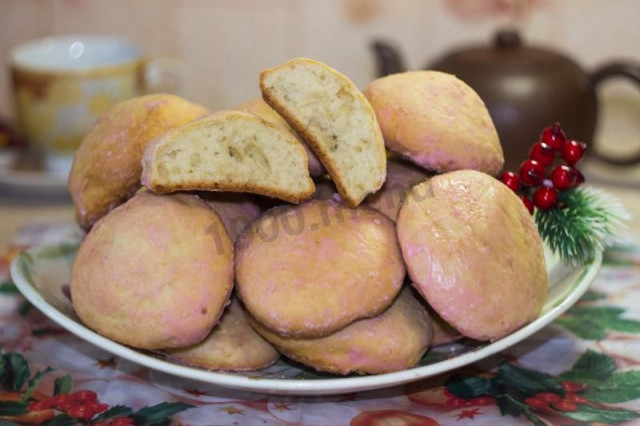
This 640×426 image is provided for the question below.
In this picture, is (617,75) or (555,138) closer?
(555,138)

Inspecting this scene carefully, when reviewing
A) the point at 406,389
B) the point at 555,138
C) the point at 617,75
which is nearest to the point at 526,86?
the point at 617,75

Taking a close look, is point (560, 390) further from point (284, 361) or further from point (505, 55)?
point (505, 55)

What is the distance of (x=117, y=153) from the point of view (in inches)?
28.2

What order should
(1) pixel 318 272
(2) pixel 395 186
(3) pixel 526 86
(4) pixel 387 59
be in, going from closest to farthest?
1. (1) pixel 318 272
2. (2) pixel 395 186
3. (3) pixel 526 86
4. (4) pixel 387 59

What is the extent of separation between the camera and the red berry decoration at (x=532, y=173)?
81cm

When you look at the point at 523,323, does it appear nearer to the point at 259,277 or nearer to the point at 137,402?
the point at 259,277

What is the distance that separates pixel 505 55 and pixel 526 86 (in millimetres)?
78

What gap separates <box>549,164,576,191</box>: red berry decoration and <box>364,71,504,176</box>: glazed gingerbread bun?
0.09m

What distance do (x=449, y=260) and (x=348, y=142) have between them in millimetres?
135

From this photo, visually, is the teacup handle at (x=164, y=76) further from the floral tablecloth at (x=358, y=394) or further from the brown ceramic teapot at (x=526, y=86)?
the floral tablecloth at (x=358, y=394)

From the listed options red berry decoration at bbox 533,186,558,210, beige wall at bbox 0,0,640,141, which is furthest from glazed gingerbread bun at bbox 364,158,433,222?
beige wall at bbox 0,0,640,141

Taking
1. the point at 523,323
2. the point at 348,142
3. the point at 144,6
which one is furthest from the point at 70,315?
the point at 144,6

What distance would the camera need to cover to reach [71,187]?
75 centimetres

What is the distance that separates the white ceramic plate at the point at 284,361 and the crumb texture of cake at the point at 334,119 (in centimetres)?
15
